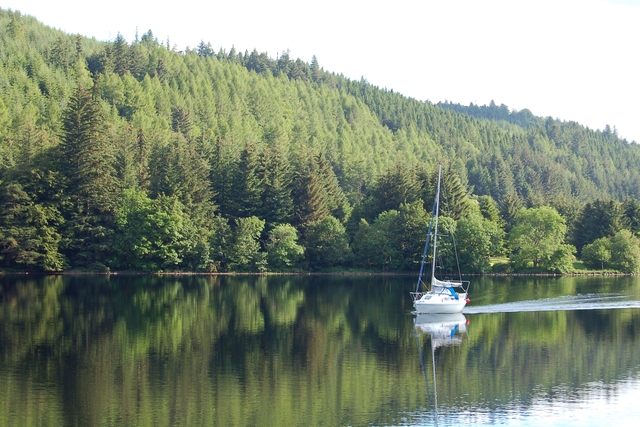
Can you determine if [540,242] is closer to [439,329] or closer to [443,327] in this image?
[443,327]

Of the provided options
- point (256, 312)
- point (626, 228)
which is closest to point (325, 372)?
point (256, 312)

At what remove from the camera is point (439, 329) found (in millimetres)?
47781

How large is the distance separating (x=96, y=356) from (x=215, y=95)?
16147 cm

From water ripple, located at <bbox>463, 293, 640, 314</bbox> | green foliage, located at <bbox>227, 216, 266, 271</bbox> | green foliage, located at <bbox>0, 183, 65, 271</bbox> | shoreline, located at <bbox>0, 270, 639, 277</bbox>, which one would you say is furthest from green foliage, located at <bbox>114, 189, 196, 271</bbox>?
water ripple, located at <bbox>463, 293, 640, 314</bbox>

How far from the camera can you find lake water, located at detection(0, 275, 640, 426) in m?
26.6

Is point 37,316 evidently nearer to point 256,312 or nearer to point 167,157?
point 256,312

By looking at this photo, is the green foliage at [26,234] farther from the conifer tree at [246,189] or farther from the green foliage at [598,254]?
the green foliage at [598,254]

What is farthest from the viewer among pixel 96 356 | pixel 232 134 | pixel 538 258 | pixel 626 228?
pixel 232 134

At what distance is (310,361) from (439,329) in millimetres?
14162

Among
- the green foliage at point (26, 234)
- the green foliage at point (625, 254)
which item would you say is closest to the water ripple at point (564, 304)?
the green foliage at point (625, 254)

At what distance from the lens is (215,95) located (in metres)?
193

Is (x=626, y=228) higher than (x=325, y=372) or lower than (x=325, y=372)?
higher

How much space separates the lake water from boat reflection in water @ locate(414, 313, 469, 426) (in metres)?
0.12

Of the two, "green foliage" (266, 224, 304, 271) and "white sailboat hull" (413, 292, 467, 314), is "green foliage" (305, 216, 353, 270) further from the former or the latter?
"white sailboat hull" (413, 292, 467, 314)
